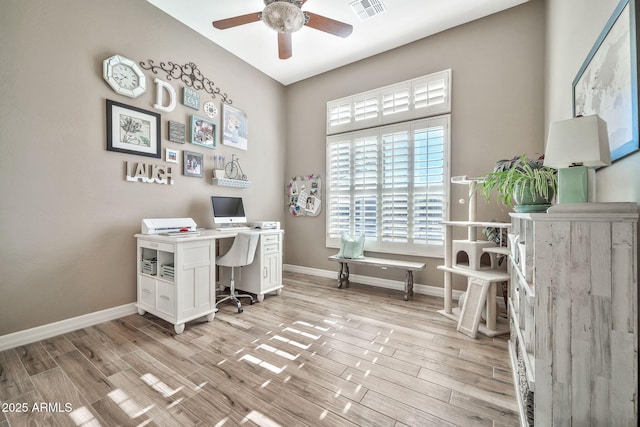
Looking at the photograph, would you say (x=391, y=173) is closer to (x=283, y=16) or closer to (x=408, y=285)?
(x=408, y=285)

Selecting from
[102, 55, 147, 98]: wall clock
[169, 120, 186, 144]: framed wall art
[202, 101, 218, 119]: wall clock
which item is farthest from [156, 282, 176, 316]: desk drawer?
[202, 101, 218, 119]: wall clock

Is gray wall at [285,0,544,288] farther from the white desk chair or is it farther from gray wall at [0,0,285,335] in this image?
gray wall at [0,0,285,335]

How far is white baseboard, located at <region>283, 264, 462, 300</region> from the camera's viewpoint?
10.5 ft

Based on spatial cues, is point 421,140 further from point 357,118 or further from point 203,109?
point 203,109

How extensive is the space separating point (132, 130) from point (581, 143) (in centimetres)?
342

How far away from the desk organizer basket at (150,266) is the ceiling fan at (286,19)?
7.85ft

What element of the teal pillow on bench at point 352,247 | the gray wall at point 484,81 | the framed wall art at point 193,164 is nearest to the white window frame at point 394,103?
the gray wall at point 484,81

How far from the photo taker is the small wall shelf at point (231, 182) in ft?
10.9

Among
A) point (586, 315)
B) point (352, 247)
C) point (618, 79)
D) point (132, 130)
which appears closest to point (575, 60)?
point (618, 79)

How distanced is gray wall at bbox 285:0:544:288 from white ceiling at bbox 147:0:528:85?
15 cm

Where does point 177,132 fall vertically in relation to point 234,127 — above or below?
below

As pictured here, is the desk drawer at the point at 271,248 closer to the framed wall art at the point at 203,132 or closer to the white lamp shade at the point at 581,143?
the framed wall art at the point at 203,132

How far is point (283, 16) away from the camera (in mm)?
2207

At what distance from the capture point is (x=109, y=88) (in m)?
2.45
